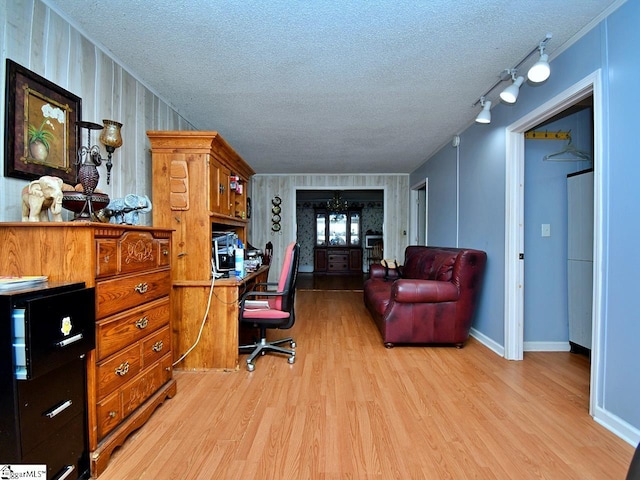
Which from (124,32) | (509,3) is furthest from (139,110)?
(509,3)

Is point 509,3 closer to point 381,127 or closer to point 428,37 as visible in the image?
point 428,37

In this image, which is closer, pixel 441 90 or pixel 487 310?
pixel 441 90

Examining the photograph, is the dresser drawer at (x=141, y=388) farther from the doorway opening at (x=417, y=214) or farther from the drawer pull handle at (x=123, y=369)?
the doorway opening at (x=417, y=214)

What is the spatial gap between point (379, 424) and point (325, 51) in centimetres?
240

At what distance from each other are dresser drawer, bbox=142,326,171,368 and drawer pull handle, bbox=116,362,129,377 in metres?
0.15

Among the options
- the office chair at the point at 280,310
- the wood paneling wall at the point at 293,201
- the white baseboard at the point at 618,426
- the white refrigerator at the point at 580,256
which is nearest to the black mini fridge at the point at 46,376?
the office chair at the point at 280,310

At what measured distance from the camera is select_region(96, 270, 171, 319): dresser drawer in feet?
4.75

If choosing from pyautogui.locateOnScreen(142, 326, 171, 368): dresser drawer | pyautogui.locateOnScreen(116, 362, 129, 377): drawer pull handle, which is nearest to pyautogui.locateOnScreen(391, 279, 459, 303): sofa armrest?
pyautogui.locateOnScreen(142, 326, 171, 368): dresser drawer

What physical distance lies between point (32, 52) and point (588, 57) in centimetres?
313

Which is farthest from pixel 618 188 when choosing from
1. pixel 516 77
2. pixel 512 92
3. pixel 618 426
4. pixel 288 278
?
pixel 288 278

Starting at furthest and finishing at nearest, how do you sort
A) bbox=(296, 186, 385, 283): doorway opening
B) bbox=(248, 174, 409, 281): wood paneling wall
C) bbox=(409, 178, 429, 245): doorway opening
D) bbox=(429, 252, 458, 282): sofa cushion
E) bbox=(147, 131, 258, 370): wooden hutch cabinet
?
1. bbox=(296, 186, 385, 283): doorway opening
2. bbox=(248, 174, 409, 281): wood paneling wall
3. bbox=(409, 178, 429, 245): doorway opening
4. bbox=(429, 252, 458, 282): sofa cushion
5. bbox=(147, 131, 258, 370): wooden hutch cabinet

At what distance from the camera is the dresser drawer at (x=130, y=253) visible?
1434 mm

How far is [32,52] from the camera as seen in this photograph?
1611 mm

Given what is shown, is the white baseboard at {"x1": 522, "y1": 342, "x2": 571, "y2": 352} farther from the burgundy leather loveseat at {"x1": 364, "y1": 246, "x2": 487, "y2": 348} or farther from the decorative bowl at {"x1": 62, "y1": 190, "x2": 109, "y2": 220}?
the decorative bowl at {"x1": 62, "y1": 190, "x2": 109, "y2": 220}
